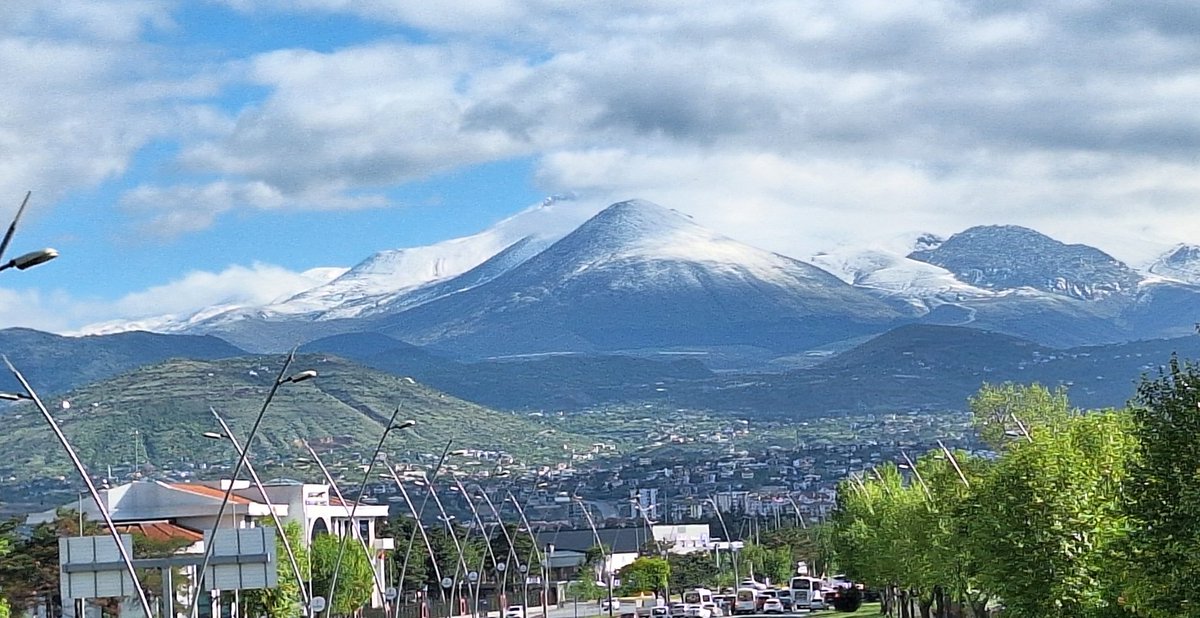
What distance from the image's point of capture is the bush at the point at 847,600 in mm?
120500

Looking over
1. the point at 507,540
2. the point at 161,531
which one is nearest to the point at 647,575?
the point at 507,540

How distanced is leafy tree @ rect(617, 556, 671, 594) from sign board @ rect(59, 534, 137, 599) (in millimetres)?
114575

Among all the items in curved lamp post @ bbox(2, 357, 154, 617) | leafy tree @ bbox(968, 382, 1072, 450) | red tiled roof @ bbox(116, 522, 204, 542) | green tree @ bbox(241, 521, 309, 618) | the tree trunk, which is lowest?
the tree trunk

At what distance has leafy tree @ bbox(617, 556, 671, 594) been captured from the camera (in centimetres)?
16438

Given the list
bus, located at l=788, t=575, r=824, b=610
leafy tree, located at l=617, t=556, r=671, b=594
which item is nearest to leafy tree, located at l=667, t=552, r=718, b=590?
leafy tree, located at l=617, t=556, r=671, b=594

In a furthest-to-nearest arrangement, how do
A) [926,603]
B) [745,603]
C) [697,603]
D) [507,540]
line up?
[507,540] → [745,603] → [697,603] → [926,603]

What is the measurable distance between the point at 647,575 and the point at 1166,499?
439ft

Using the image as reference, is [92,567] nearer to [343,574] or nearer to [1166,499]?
[1166,499]

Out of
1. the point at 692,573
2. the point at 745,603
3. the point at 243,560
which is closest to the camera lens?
the point at 243,560

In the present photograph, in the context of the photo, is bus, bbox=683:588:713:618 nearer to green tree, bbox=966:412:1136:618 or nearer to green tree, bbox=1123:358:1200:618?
green tree, bbox=966:412:1136:618

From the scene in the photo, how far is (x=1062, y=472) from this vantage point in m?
45.0

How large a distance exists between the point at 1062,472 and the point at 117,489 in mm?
90163

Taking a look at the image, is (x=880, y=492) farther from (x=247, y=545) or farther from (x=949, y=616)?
(x=247, y=545)

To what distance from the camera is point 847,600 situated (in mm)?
120500
